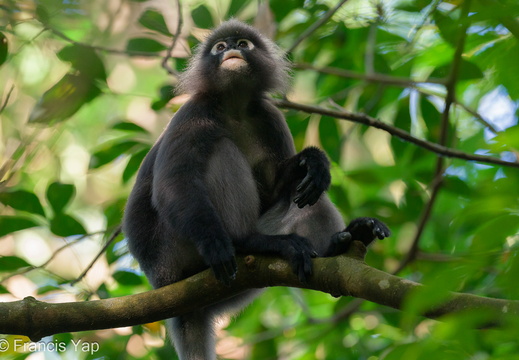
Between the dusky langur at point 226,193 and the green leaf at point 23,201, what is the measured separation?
25.4 inches

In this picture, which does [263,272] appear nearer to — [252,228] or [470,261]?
[252,228]

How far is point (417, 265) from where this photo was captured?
18.9 feet

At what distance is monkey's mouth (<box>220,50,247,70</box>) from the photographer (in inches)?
201

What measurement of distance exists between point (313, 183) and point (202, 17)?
1916mm

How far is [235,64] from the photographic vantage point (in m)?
5.11

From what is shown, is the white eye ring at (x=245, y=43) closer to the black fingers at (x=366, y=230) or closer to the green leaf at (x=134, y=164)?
the green leaf at (x=134, y=164)

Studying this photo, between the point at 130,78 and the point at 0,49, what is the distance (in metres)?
14.2

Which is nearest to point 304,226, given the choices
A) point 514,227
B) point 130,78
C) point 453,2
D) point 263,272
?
point 263,272

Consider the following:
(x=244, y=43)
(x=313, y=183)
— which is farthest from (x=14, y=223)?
(x=244, y=43)

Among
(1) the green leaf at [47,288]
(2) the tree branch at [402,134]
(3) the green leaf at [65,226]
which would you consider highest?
(2) the tree branch at [402,134]

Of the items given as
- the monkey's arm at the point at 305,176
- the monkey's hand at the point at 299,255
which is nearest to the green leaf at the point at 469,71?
the monkey's arm at the point at 305,176

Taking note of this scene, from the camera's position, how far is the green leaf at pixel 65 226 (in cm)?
477

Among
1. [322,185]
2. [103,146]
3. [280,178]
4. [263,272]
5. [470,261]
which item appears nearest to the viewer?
[470,261]

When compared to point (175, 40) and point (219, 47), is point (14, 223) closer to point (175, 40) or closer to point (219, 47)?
point (175, 40)
